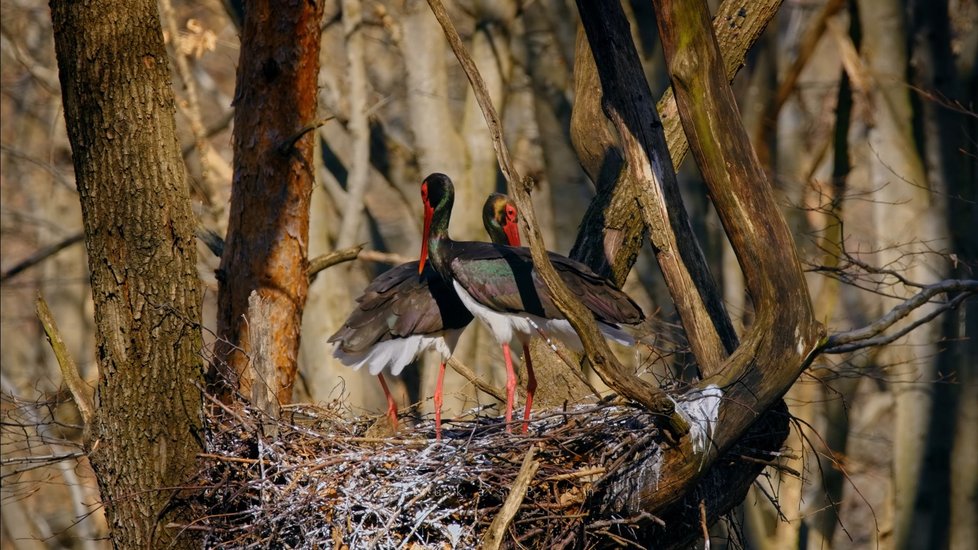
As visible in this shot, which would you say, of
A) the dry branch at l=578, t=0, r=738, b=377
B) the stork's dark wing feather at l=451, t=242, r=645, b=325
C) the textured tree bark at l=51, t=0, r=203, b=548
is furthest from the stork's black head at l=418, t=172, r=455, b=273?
the textured tree bark at l=51, t=0, r=203, b=548

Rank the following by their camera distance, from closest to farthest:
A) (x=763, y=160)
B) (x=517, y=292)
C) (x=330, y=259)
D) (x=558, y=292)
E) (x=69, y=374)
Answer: (x=558, y=292), (x=69, y=374), (x=517, y=292), (x=330, y=259), (x=763, y=160)

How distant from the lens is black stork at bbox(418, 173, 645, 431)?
622cm

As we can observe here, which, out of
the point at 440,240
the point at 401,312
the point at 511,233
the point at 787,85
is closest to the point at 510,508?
the point at 401,312

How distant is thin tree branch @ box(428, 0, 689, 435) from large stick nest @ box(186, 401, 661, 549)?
459mm

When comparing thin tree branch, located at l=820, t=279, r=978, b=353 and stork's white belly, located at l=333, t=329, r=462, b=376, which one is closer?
thin tree branch, located at l=820, t=279, r=978, b=353

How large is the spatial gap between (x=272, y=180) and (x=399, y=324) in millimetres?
1295

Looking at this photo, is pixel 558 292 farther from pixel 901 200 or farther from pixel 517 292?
pixel 901 200

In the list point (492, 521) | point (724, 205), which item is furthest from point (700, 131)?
point (492, 521)

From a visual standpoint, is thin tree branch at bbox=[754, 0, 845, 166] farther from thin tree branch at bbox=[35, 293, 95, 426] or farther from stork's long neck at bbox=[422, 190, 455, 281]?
thin tree branch at bbox=[35, 293, 95, 426]

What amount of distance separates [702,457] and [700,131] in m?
1.34

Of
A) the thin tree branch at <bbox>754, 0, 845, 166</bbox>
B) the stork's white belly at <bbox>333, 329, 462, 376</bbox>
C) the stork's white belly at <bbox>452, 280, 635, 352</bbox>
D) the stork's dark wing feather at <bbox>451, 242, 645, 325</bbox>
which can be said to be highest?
the thin tree branch at <bbox>754, 0, 845, 166</bbox>

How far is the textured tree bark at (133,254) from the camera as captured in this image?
5250mm

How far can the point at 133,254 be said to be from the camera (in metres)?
5.25

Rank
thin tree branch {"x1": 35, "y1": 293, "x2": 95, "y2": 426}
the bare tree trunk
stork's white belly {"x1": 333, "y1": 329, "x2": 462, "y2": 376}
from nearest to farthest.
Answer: thin tree branch {"x1": 35, "y1": 293, "x2": 95, "y2": 426}
stork's white belly {"x1": 333, "y1": 329, "x2": 462, "y2": 376}
the bare tree trunk
